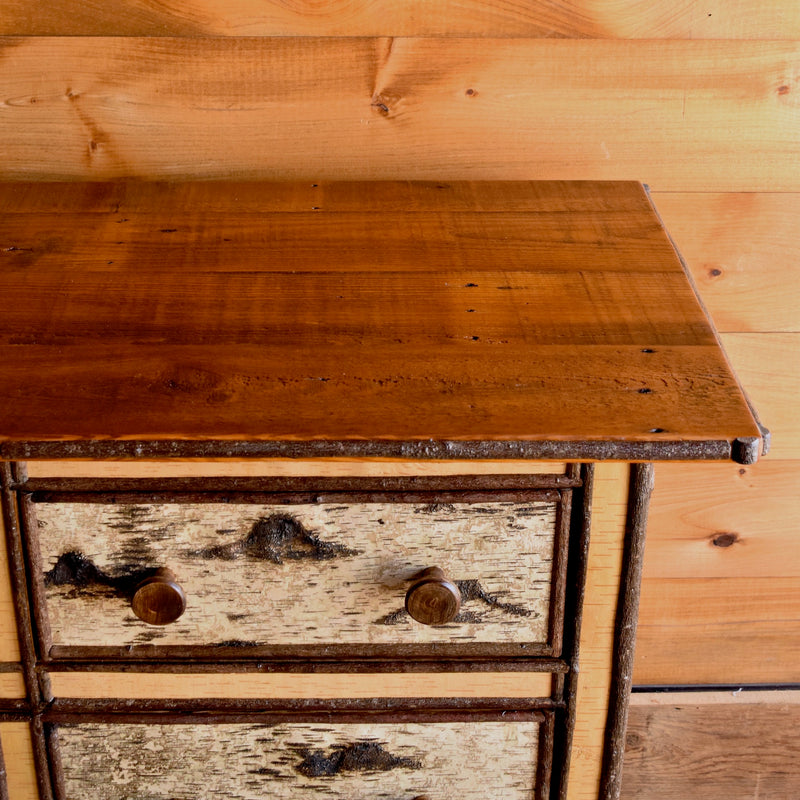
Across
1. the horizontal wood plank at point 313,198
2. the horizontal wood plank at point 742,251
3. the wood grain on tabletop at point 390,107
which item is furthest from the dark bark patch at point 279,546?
the horizontal wood plank at point 742,251

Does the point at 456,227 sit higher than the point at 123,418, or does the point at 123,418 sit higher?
the point at 456,227

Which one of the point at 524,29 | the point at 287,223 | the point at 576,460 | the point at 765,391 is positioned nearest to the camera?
the point at 576,460

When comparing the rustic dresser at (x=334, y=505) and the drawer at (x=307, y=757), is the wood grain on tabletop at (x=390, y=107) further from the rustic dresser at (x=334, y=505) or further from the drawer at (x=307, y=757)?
the drawer at (x=307, y=757)

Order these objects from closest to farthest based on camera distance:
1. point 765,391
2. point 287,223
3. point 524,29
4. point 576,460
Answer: point 576,460, point 287,223, point 524,29, point 765,391

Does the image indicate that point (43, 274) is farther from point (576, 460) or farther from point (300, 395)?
point (576, 460)

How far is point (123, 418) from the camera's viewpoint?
26.7 inches

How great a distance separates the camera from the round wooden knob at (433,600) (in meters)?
0.74

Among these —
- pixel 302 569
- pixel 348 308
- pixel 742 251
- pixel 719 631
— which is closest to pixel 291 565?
pixel 302 569

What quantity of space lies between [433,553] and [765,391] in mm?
722

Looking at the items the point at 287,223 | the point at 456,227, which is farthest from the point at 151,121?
the point at 456,227

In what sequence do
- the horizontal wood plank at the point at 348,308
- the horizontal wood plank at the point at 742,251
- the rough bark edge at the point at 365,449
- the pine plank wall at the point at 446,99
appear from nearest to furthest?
the rough bark edge at the point at 365,449 → the horizontal wood plank at the point at 348,308 → the pine plank wall at the point at 446,99 → the horizontal wood plank at the point at 742,251

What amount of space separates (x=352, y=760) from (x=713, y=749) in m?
0.86

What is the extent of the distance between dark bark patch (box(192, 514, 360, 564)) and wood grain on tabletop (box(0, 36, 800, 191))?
0.53m

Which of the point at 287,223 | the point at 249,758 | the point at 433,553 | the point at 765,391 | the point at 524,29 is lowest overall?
the point at 249,758
